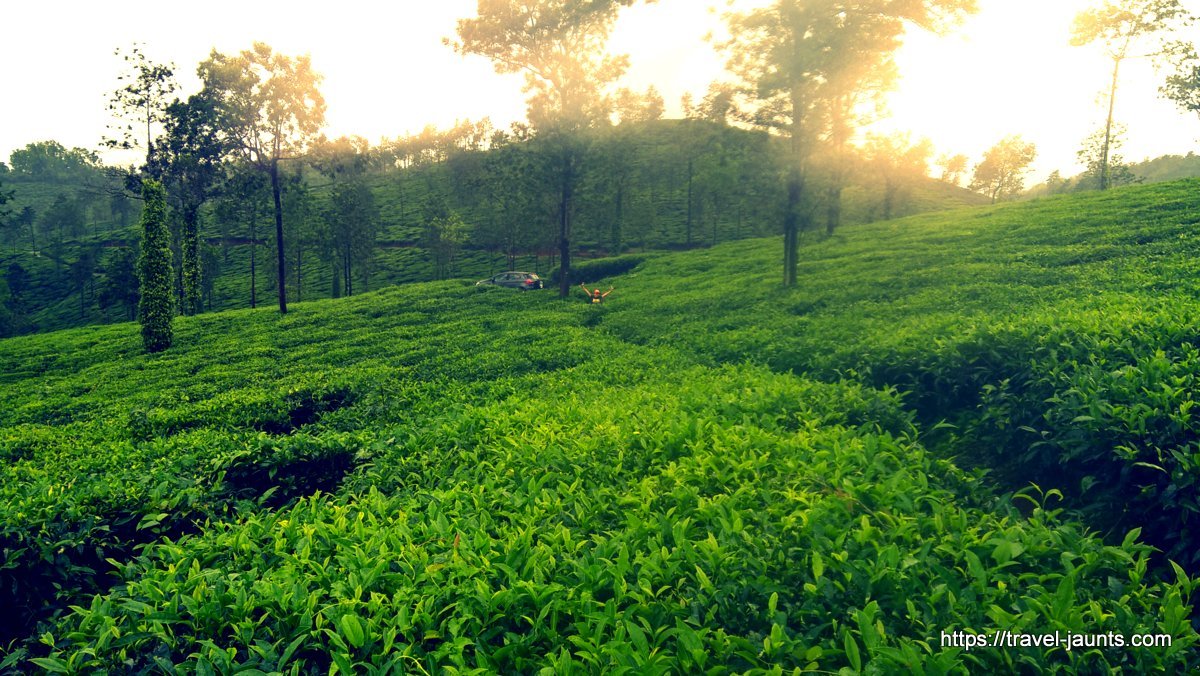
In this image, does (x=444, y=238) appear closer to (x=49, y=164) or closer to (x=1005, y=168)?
(x=1005, y=168)

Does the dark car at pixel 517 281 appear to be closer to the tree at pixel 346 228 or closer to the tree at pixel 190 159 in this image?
the tree at pixel 346 228

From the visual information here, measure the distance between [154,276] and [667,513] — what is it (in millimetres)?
30145

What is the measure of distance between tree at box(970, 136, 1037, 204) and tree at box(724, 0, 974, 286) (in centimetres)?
7803

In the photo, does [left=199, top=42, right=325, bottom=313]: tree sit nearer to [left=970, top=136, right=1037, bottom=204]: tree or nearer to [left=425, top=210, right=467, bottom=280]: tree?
[left=425, top=210, right=467, bottom=280]: tree

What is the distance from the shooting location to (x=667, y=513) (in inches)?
178

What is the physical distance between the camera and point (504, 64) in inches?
1161

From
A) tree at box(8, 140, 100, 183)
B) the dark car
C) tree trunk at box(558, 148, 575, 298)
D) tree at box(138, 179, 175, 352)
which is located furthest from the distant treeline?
tree at box(8, 140, 100, 183)

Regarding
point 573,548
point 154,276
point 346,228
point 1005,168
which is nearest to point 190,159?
point 154,276

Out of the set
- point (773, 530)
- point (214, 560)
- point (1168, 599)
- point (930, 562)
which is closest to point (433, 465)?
point (214, 560)

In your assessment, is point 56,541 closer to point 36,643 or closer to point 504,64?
point 36,643

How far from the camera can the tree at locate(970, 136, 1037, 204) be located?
263 ft

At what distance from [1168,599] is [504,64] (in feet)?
104

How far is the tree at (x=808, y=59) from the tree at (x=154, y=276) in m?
26.2

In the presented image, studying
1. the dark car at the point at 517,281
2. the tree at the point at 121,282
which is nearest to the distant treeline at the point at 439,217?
the tree at the point at 121,282
